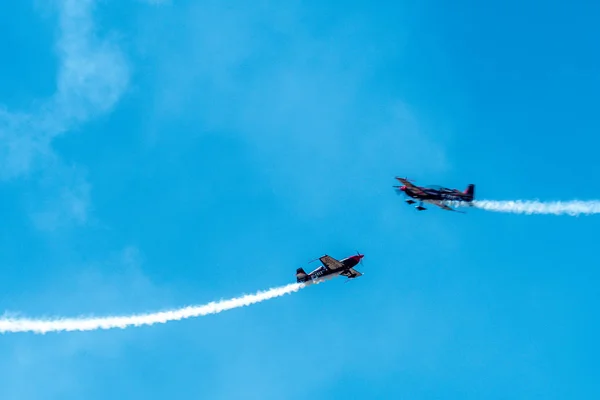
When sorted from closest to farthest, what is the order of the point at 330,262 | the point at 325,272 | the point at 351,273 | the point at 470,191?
the point at 330,262 → the point at 325,272 → the point at 351,273 → the point at 470,191

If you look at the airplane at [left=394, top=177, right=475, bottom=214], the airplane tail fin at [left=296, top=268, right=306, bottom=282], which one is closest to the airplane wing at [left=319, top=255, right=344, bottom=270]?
the airplane tail fin at [left=296, top=268, right=306, bottom=282]

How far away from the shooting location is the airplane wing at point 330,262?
288 feet

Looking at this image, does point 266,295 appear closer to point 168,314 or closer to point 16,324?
point 168,314

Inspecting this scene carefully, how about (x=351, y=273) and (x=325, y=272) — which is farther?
(x=351, y=273)

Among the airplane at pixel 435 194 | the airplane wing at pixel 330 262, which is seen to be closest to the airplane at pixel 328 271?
the airplane wing at pixel 330 262

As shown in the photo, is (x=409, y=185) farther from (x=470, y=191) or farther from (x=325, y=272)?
(x=325, y=272)

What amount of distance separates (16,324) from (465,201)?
64.0m

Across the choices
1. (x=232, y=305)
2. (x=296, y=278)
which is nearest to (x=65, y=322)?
(x=232, y=305)

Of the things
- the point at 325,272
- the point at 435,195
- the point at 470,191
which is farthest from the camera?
the point at 470,191

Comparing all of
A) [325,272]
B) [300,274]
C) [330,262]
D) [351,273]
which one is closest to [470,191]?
[351,273]

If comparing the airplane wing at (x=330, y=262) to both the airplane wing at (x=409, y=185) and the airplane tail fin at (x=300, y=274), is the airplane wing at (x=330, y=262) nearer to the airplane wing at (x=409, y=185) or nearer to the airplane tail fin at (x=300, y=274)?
the airplane tail fin at (x=300, y=274)

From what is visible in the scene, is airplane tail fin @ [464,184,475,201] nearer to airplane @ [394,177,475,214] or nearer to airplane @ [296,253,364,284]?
airplane @ [394,177,475,214]

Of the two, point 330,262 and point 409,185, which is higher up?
point 409,185

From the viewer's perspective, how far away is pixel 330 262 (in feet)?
292
